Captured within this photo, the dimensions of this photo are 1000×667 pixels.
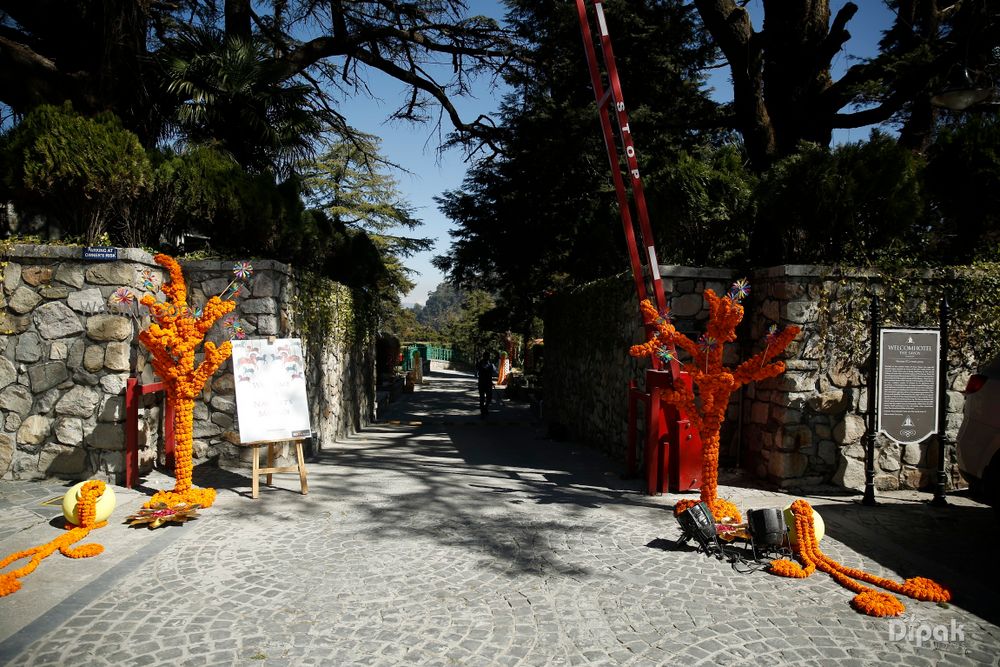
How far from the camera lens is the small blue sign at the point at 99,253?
20.3 ft

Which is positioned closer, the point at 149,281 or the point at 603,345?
the point at 149,281

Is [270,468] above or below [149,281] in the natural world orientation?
below

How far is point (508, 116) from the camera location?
15273 mm

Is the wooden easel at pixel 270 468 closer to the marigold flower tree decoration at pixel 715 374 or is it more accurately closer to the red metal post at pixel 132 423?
the red metal post at pixel 132 423

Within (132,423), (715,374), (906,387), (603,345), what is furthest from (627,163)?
(132,423)

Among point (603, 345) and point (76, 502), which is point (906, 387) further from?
point (76, 502)

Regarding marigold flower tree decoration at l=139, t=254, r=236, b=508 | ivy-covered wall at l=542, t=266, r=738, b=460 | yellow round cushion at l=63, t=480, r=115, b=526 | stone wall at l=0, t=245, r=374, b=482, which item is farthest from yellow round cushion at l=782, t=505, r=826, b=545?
stone wall at l=0, t=245, r=374, b=482

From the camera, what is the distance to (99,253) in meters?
6.18

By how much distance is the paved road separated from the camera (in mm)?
3199

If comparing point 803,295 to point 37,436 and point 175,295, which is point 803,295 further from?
point 37,436

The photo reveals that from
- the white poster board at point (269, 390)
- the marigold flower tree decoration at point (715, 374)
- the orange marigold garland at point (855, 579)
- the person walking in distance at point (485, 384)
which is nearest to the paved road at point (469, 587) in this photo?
the orange marigold garland at point (855, 579)

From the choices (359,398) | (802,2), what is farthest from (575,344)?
(802,2)

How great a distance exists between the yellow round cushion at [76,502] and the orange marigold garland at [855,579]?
5.17 metres

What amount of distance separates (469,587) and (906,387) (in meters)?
4.91
